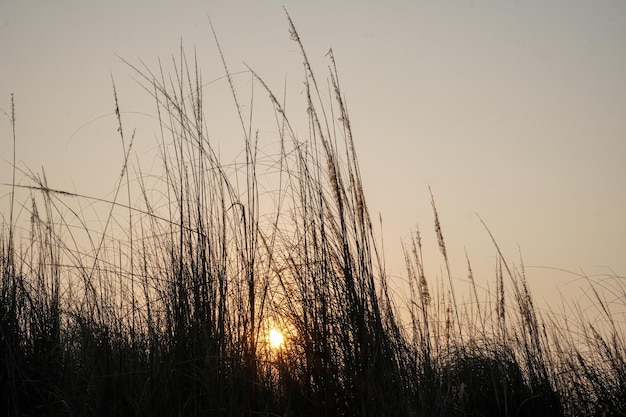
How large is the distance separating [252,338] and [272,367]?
0.71ft

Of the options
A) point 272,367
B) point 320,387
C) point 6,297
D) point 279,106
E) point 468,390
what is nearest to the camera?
point 320,387

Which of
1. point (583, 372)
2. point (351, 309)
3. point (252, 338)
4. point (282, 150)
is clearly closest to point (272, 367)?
point (252, 338)

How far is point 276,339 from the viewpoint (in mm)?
2322

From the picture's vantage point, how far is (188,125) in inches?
103

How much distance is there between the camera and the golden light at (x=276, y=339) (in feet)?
7.55

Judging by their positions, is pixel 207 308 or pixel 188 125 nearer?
pixel 207 308

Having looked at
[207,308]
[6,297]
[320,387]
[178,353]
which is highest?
[6,297]

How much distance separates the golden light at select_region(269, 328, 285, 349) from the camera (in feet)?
7.55

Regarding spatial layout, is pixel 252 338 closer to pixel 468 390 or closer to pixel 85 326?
pixel 85 326

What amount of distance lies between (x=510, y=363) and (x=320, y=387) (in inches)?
54.1

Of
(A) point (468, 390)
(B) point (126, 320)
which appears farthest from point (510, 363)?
(B) point (126, 320)

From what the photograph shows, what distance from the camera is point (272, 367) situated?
2.33 metres

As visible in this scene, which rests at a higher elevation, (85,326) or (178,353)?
(85,326)

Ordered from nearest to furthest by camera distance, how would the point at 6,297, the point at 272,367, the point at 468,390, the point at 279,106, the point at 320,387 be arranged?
the point at 320,387, the point at 272,367, the point at 279,106, the point at 6,297, the point at 468,390
